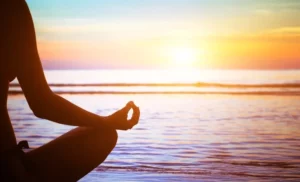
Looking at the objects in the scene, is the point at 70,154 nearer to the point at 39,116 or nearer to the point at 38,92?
the point at 39,116

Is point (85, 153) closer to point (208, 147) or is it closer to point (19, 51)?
point (19, 51)

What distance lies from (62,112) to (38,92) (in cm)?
14

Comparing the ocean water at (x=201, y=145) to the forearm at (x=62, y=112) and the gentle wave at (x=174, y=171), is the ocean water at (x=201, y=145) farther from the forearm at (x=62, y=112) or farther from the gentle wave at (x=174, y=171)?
the forearm at (x=62, y=112)

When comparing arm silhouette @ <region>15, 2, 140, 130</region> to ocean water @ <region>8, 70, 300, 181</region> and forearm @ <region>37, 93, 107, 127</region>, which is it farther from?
ocean water @ <region>8, 70, 300, 181</region>

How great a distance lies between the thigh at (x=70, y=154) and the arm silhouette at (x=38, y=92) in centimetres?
9

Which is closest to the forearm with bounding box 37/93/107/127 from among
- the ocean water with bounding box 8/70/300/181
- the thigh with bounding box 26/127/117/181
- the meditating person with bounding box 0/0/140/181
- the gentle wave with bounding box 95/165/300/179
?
the meditating person with bounding box 0/0/140/181

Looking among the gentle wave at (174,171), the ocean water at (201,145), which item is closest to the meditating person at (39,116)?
the ocean water at (201,145)

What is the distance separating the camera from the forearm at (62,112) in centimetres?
186

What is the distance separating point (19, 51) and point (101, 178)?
2.96 meters

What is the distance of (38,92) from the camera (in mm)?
1818

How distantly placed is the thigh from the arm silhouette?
0.09 metres

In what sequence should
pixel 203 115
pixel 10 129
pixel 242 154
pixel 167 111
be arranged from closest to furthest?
pixel 10 129 < pixel 242 154 < pixel 203 115 < pixel 167 111

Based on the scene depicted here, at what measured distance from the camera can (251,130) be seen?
8070 mm

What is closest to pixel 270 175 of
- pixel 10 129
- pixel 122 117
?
pixel 122 117
